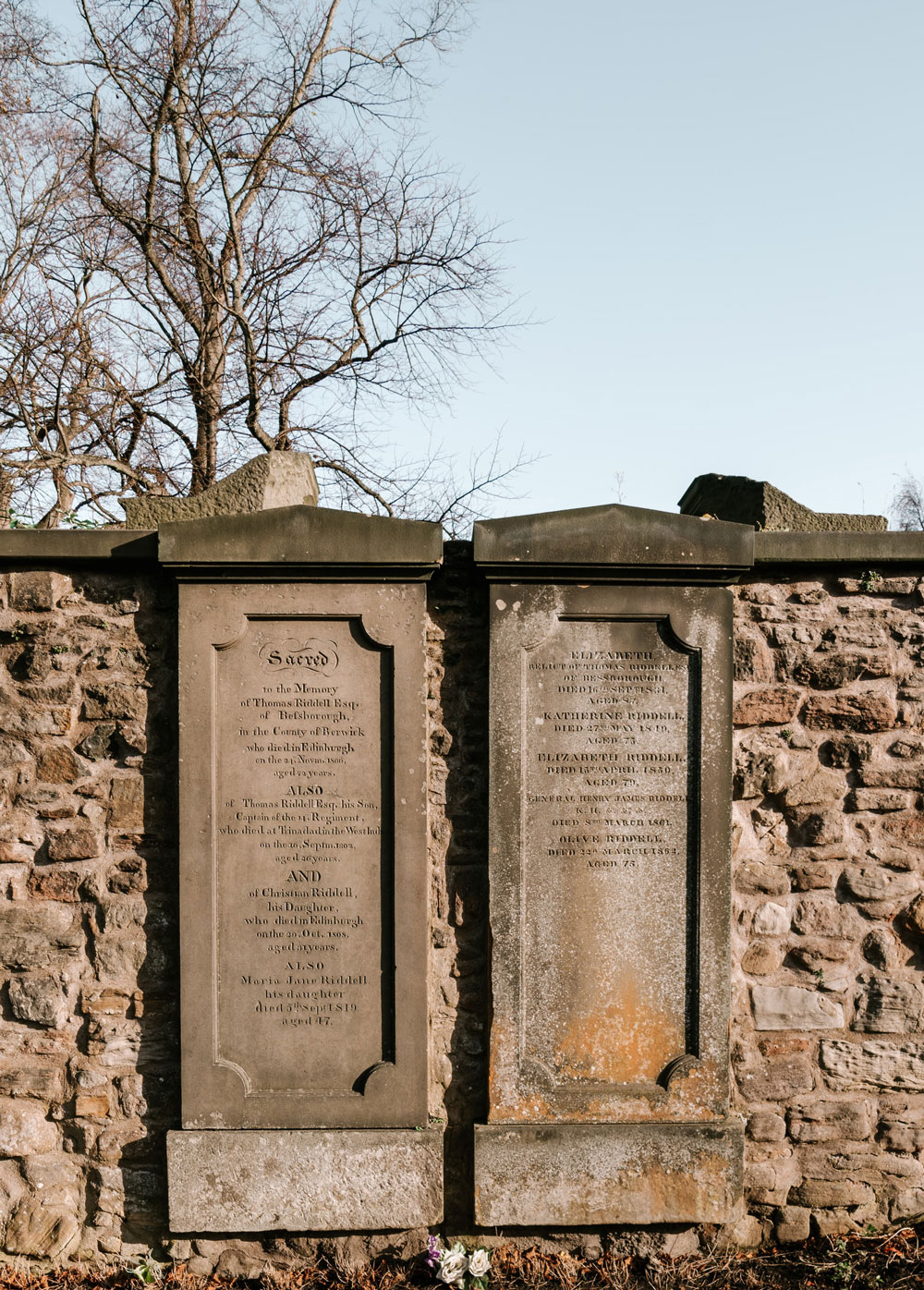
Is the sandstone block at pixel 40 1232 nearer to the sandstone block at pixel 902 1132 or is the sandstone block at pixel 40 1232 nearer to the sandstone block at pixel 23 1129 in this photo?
the sandstone block at pixel 23 1129

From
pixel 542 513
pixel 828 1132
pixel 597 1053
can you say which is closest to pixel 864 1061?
pixel 828 1132

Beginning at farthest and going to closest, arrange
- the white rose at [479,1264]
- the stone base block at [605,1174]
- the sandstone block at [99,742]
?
the sandstone block at [99,742]
the stone base block at [605,1174]
the white rose at [479,1264]

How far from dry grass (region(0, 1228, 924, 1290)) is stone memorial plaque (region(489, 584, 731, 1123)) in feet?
1.80

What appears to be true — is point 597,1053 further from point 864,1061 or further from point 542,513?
point 542,513

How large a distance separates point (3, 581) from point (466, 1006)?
8.27 ft

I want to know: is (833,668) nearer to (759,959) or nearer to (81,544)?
(759,959)

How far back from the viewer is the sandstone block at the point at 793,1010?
3.67 m

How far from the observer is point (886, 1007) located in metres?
3.71

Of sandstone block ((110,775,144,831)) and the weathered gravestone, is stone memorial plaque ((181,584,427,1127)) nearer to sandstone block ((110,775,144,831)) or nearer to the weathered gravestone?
sandstone block ((110,775,144,831))

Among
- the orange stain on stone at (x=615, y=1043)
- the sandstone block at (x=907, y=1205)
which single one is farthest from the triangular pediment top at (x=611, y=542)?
the sandstone block at (x=907, y=1205)

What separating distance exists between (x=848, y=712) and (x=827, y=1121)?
166cm

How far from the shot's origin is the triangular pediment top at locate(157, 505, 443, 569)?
3482 mm

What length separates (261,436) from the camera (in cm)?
910

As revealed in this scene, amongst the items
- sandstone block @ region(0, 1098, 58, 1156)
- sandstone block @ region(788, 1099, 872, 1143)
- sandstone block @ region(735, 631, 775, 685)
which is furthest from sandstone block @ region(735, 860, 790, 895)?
sandstone block @ region(0, 1098, 58, 1156)
